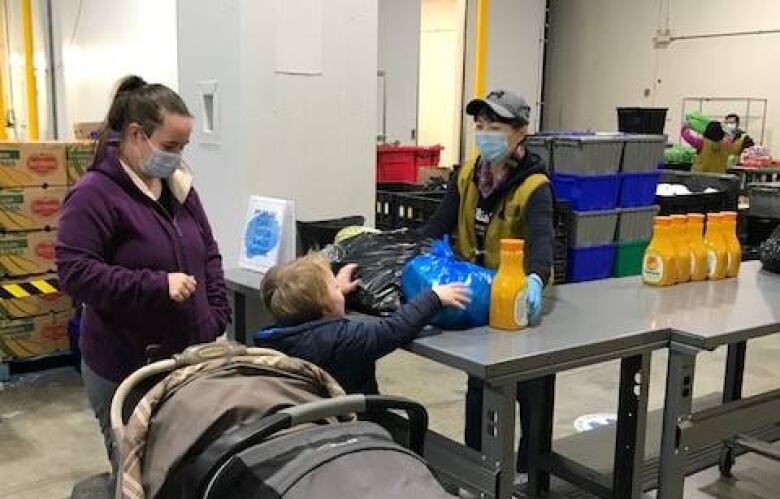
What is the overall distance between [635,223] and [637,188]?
0.19 m

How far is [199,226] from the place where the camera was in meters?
2.30

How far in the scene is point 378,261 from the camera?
7.43 ft

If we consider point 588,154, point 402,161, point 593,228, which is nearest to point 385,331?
point 588,154

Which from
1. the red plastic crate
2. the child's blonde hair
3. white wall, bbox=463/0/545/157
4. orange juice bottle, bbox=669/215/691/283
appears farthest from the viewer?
white wall, bbox=463/0/545/157

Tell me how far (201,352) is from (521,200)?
128cm

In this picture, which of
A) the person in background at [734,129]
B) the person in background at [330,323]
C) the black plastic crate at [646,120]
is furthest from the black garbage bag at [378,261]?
the person in background at [734,129]

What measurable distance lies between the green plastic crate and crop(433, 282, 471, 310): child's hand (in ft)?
8.64

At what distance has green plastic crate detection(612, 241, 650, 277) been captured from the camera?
4.47m

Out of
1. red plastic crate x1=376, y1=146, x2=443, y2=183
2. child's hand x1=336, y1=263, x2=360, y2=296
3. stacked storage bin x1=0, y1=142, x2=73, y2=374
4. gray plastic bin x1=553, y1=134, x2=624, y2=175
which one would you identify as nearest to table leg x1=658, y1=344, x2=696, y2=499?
child's hand x1=336, y1=263, x2=360, y2=296

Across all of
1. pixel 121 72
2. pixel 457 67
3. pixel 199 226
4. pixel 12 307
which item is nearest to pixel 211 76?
pixel 199 226

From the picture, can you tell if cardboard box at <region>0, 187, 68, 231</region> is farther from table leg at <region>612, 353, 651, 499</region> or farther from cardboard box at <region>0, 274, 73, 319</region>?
table leg at <region>612, 353, 651, 499</region>

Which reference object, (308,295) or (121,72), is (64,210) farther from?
(121,72)

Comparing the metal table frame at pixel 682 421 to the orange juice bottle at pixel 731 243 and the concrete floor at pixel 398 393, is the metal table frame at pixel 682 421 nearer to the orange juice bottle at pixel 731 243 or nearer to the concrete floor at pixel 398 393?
the orange juice bottle at pixel 731 243

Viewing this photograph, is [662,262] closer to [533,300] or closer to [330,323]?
[533,300]
